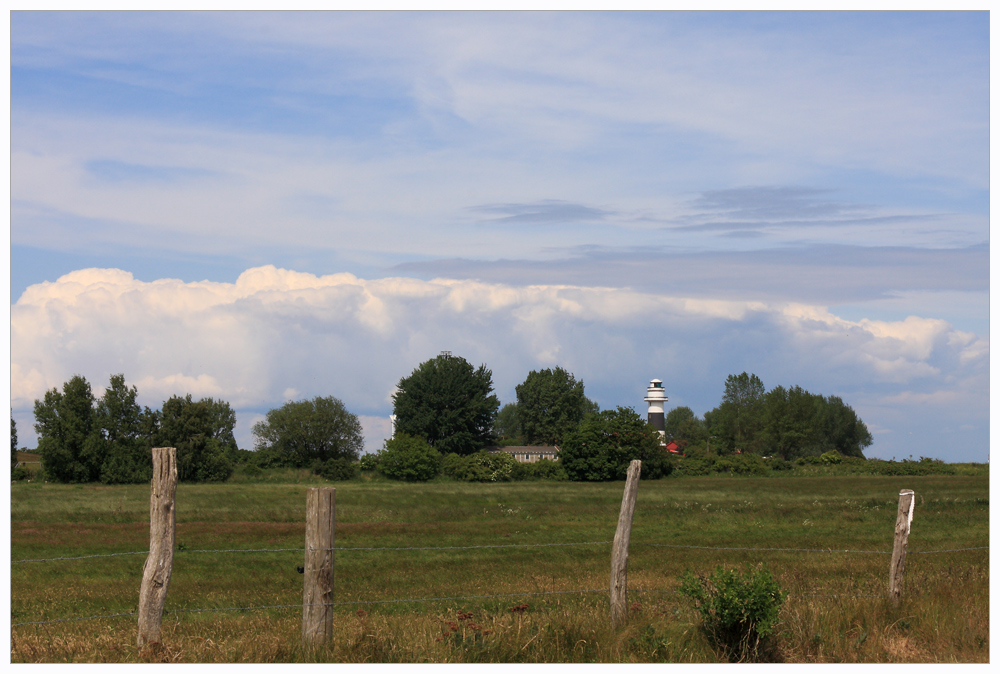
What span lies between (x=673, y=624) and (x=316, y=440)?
88475 mm

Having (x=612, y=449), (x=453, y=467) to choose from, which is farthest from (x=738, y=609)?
(x=453, y=467)

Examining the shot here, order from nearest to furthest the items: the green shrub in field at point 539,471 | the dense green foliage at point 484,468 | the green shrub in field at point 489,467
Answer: the green shrub in field at point 489,467, the dense green foliage at point 484,468, the green shrub in field at point 539,471

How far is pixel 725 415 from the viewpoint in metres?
127

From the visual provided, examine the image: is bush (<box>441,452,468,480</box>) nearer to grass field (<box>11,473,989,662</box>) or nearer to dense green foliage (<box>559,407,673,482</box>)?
dense green foliage (<box>559,407,673,482</box>)

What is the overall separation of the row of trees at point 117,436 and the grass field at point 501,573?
1243 centimetres

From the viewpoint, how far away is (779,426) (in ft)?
363

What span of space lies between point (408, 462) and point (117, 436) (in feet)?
82.5

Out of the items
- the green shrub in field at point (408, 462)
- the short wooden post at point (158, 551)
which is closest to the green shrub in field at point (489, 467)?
the green shrub in field at point (408, 462)

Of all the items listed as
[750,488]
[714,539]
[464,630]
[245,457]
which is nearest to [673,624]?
[464,630]

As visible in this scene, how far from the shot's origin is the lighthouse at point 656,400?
356ft

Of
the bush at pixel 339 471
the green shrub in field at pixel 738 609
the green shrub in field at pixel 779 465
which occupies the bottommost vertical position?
the bush at pixel 339 471

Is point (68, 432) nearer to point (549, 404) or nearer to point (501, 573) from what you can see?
point (501, 573)

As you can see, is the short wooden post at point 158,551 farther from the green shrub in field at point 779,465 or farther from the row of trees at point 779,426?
the row of trees at point 779,426

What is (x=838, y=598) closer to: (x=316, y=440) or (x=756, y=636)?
(x=756, y=636)
